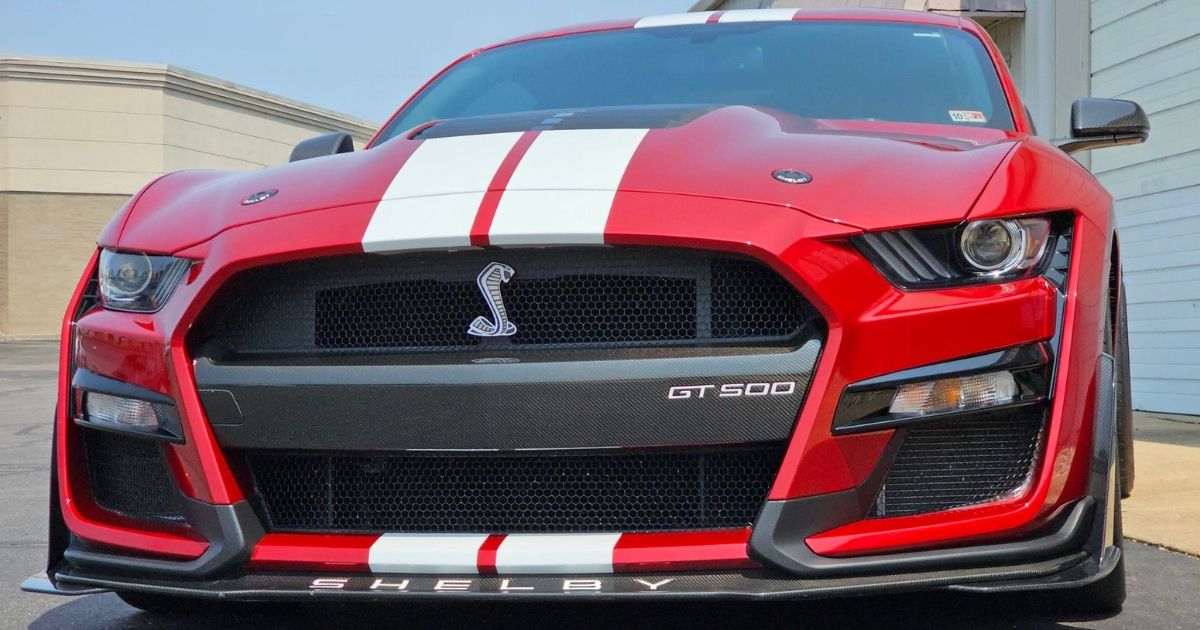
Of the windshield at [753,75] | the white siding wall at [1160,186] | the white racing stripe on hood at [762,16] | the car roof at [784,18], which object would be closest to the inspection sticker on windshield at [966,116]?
the windshield at [753,75]

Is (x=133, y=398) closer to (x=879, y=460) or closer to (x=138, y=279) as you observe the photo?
(x=138, y=279)

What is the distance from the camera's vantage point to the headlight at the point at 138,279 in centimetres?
234

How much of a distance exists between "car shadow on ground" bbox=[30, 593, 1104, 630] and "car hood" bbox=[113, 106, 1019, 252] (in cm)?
89

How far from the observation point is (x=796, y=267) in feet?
6.78

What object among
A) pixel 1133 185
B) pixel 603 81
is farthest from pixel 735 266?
pixel 1133 185

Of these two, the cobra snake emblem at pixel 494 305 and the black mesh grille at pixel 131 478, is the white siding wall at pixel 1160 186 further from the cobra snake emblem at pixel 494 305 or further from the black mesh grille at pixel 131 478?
the black mesh grille at pixel 131 478

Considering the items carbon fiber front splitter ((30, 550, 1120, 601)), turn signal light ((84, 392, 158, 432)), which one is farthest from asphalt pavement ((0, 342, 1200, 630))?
turn signal light ((84, 392, 158, 432))

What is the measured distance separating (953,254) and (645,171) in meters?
0.53

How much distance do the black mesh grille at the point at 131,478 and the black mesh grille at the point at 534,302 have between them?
25 cm

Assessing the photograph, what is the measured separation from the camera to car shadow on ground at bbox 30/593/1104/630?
2691 millimetres

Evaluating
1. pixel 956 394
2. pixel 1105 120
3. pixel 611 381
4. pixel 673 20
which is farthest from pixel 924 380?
pixel 673 20

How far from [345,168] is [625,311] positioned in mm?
696

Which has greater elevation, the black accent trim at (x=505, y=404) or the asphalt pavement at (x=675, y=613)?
the black accent trim at (x=505, y=404)

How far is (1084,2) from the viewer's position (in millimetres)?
9062
